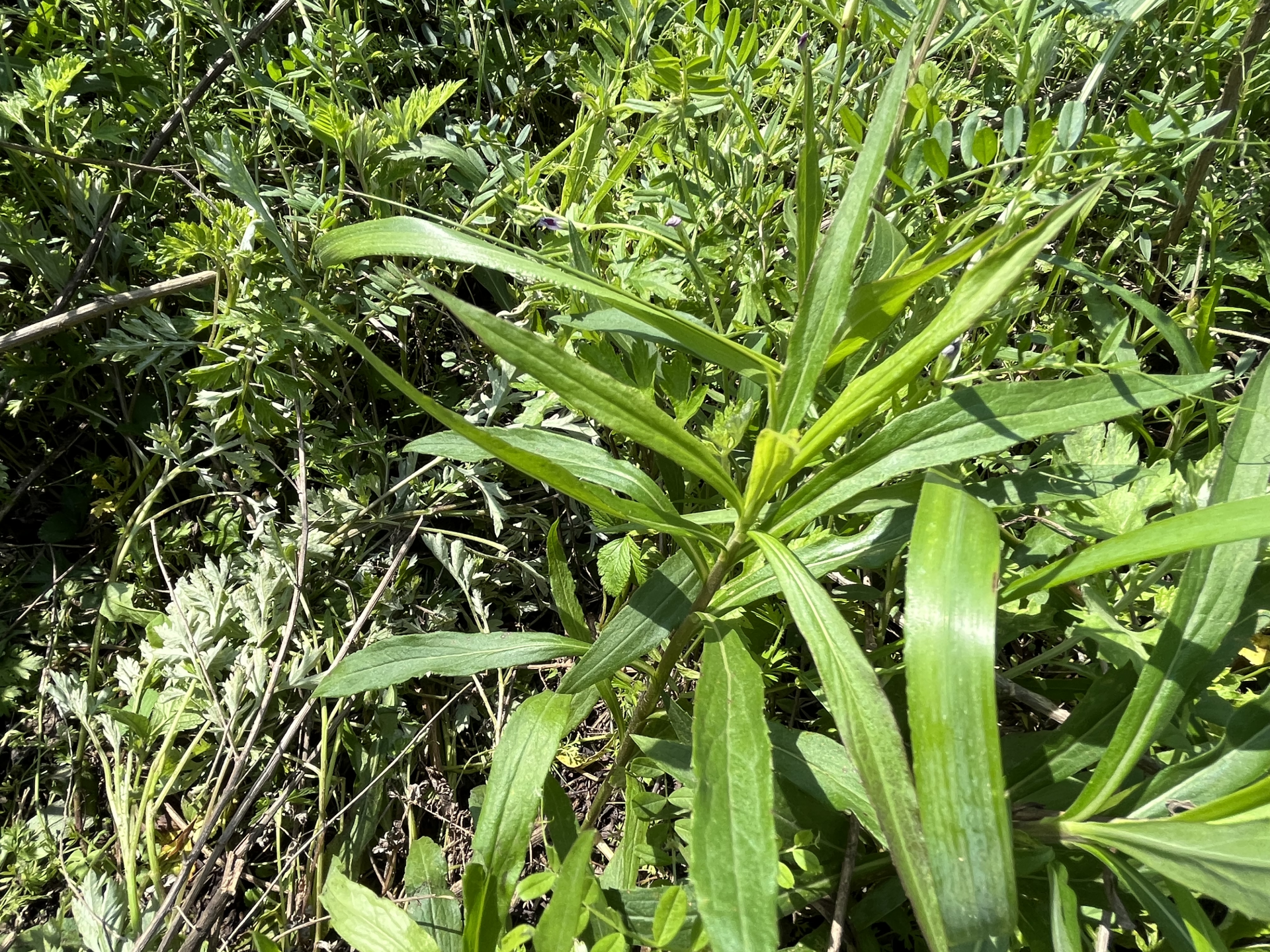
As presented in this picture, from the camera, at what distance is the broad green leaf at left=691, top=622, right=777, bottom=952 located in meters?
0.72

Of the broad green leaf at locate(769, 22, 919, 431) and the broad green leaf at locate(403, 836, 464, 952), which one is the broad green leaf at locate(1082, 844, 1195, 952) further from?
the broad green leaf at locate(403, 836, 464, 952)

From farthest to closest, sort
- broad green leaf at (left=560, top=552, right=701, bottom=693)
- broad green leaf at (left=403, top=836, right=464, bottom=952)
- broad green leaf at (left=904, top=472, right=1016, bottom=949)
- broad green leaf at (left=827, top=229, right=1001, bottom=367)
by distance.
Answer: broad green leaf at (left=403, top=836, right=464, bottom=952), broad green leaf at (left=560, top=552, right=701, bottom=693), broad green leaf at (left=827, top=229, right=1001, bottom=367), broad green leaf at (left=904, top=472, right=1016, bottom=949)

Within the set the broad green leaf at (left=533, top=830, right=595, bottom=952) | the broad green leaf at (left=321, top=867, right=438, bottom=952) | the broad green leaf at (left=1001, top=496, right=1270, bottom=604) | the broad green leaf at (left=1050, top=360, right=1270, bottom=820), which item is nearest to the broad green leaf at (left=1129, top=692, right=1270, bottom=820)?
the broad green leaf at (left=1050, top=360, right=1270, bottom=820)

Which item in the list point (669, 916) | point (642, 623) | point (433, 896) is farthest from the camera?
point (433, 896)

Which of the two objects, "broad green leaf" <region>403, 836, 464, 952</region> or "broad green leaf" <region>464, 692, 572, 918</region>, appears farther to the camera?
"broad green leaf" <region>403, 836, 464, 952</region>

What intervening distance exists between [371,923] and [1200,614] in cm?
111

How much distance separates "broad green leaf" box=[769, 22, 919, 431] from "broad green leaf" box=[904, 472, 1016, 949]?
27 cm

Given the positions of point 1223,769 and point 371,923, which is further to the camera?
point 371,923

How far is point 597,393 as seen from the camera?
2.67 ft

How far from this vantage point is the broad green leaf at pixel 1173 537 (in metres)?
0.71

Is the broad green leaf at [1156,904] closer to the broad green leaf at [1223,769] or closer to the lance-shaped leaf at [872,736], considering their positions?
the broad green leaf at [1223,769]

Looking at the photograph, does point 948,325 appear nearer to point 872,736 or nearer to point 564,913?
point 872,736

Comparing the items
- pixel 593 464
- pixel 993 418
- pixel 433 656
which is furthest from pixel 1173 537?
pixel 433 656

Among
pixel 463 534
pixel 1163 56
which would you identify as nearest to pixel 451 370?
pixel 463 534
